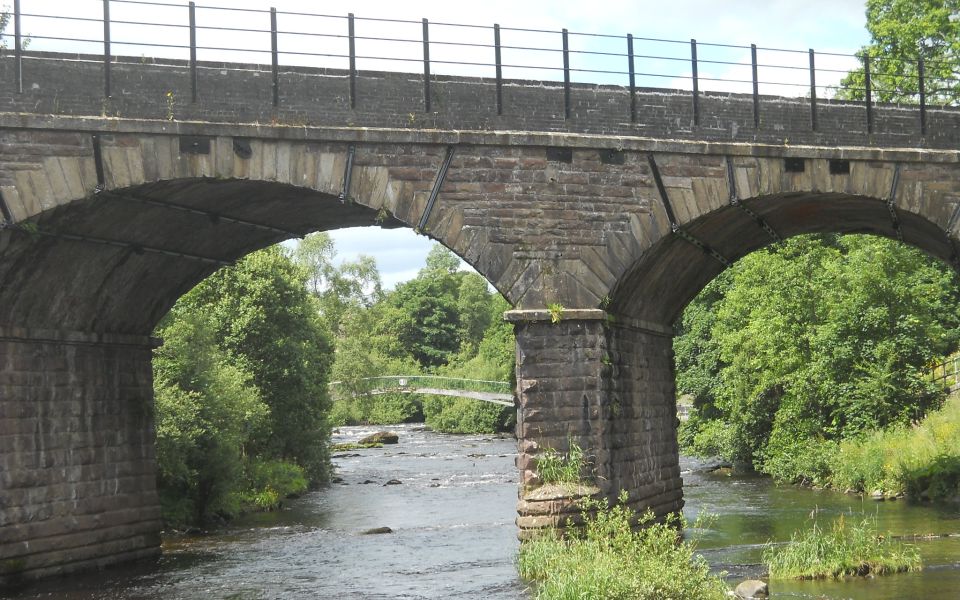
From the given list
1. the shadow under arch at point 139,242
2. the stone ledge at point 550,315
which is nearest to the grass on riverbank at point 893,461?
the stone ledge at point 550,315

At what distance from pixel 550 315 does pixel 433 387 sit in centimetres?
5187

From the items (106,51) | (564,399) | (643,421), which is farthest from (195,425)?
(564,399)

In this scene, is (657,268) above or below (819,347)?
above

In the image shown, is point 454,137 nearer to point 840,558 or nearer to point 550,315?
point 550,315

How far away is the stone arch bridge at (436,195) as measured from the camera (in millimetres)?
17516

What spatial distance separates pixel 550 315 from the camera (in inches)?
709

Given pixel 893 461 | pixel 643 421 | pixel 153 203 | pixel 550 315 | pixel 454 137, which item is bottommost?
pixel 893 461

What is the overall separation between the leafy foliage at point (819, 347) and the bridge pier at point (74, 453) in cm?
1766

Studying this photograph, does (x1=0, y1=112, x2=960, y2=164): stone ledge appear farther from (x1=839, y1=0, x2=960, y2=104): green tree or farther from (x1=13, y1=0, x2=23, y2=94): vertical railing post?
(x1=839, y1=0, x2=960, y2=104): green tree

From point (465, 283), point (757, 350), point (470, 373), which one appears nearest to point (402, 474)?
point (757, 350)

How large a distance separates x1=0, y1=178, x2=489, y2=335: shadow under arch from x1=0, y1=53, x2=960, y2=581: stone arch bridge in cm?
5

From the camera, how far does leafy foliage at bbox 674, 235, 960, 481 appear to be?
31516 millimetres

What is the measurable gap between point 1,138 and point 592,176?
8148mm

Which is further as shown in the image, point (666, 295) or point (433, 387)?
point (433, 387)
